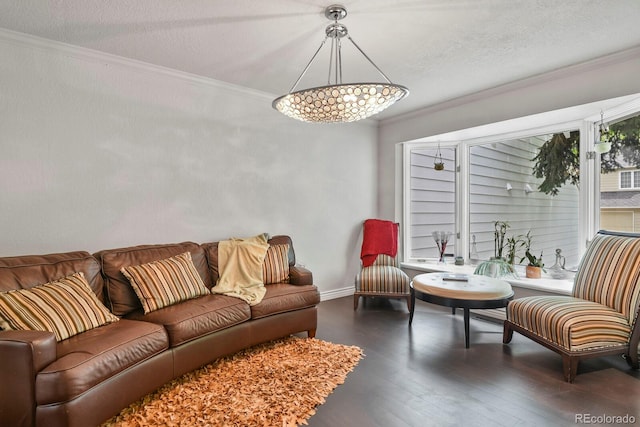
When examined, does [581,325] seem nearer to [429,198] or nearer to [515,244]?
[515,244]

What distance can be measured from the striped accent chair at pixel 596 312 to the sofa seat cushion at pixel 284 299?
1.75 metres

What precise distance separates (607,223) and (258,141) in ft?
11.8

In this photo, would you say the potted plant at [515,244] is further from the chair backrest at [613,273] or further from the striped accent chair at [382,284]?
the striped accent chair at [382,284]

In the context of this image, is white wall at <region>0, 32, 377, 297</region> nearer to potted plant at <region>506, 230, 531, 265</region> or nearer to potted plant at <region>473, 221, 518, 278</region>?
potted plant at <region>473, 221, 518, 278</region>

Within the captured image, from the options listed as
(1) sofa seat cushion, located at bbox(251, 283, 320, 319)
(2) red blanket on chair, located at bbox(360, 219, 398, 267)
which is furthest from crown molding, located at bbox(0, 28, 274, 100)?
(2) red blanket on chair, located at bbox(360, 219, 398, 267)

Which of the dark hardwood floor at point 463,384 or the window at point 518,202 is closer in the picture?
the dark hardwood floor at point 463,384

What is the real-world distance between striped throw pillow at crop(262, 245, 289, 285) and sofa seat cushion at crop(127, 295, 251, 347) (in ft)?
1.80

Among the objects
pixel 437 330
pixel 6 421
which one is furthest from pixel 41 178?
pixel 437 330

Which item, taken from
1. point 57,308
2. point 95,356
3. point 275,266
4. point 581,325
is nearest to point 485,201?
point 581,325

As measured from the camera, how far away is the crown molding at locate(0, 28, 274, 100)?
2553 mm

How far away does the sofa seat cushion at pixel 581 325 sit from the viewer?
94.9 inches

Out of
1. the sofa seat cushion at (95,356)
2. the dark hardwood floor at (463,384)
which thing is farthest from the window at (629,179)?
the sofa seat cushion at (95,356)

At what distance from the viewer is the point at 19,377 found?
1637mm

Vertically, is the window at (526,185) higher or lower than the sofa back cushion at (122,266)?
higher
